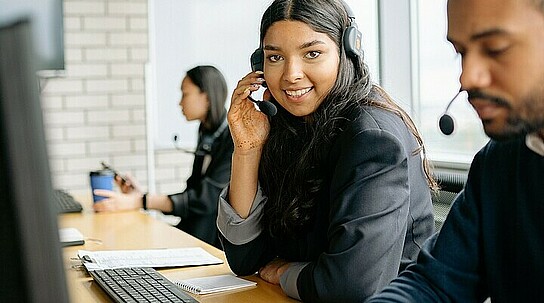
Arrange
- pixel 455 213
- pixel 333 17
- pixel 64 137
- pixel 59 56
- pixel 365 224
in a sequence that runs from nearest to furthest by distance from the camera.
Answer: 1. pixel 455 213
2. pixel 365 224
3. pixel 333 17
4. pixel 59 56
5. pixel 64 137

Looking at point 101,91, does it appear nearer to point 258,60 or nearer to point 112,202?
point 112,202

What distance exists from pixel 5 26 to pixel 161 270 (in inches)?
52.8

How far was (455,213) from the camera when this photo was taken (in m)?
1.10

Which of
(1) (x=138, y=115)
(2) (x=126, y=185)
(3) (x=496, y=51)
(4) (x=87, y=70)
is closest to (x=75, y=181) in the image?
(1) (x=138, y=115)

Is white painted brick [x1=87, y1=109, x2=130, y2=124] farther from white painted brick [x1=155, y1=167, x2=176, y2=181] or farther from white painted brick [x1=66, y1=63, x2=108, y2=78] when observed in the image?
white painted brick [x1=155, y1=167, x2=176, y2=181]

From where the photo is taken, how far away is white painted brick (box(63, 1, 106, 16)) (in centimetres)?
396

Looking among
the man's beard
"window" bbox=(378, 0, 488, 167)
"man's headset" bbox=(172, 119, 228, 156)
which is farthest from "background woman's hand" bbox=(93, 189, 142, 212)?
the man's beard

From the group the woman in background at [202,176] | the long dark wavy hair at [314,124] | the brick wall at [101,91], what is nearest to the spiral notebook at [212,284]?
the long dark wavy hair at [314,124]

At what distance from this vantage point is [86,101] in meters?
4.06

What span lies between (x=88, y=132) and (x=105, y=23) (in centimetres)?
61

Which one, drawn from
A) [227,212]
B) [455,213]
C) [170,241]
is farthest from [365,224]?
[170,241]

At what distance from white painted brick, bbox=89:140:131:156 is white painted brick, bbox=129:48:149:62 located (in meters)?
0.47

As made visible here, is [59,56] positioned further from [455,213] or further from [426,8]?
[455,213]

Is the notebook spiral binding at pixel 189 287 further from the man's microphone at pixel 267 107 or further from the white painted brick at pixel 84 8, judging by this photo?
the white painted brick at pixel 84 8
